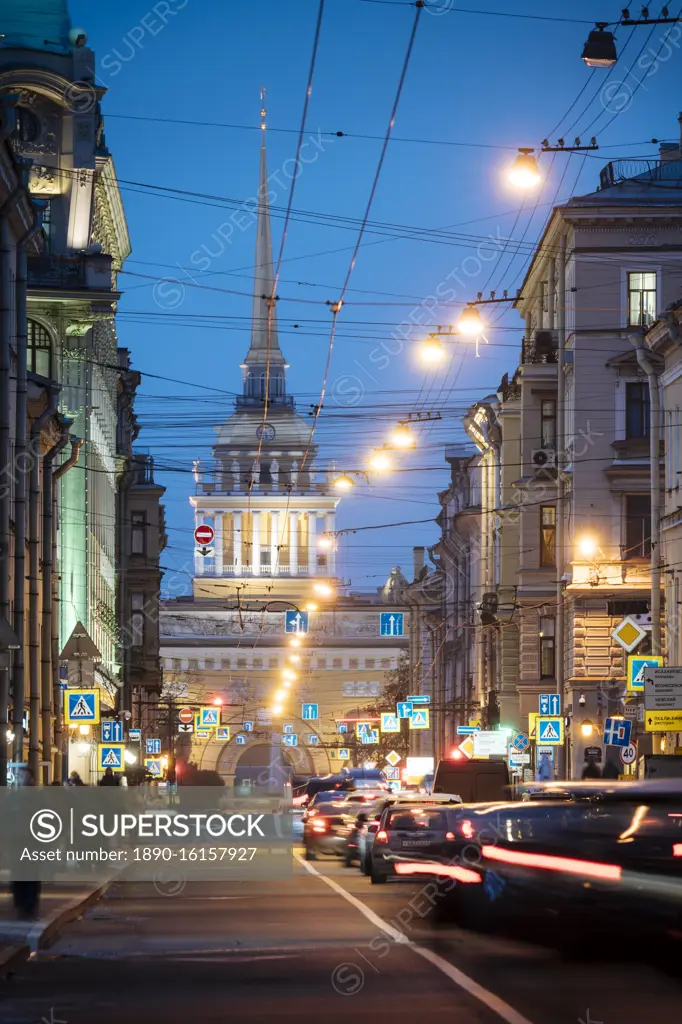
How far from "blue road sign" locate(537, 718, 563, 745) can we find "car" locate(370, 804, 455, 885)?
2235 cm

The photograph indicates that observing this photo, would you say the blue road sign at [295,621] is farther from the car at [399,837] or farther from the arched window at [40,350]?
the car at [399,837]

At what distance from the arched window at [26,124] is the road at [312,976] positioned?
1442 inches

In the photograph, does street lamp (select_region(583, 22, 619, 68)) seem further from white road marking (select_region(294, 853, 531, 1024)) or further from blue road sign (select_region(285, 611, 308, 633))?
blue road sign (select_region(285, 611, 308, 633))

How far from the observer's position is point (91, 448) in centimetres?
6400

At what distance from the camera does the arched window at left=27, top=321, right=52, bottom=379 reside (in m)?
57.5

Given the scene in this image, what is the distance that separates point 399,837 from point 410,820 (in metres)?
0.34

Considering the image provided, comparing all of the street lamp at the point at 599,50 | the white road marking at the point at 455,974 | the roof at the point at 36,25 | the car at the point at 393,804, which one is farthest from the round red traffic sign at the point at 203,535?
the street lamp at the point at 599,50

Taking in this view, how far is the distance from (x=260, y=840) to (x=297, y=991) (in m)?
12.6

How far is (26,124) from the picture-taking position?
57.5 meters

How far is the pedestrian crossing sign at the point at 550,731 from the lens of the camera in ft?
177

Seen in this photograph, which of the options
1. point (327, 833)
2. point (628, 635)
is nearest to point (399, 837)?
point (327, 833)

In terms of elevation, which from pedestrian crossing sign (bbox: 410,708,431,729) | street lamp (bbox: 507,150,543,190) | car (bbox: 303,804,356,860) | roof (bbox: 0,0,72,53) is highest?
roof (bbox: 0,0,72,53)

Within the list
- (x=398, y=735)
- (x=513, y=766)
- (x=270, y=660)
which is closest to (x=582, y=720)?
(x=513, y=766)

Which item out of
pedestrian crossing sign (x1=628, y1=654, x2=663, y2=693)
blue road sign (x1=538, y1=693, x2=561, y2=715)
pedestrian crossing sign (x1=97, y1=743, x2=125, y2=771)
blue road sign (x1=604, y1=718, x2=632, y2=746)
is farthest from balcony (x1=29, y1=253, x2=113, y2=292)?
blue road sign (x1=604, y1=718, x2=632, y2=746)
